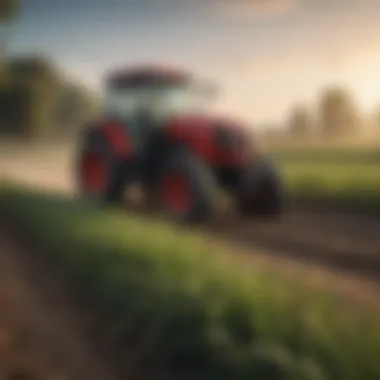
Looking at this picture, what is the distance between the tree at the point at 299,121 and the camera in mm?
1118

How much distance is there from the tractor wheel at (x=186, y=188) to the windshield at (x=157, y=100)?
0.08 m

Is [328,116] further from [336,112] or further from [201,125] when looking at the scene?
[201,125]

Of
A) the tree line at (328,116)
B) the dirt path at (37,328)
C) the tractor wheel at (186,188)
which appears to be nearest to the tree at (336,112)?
the tree line at (328,116)

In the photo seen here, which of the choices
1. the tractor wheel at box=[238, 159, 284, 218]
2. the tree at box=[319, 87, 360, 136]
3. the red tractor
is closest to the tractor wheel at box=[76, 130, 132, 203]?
the red tractor

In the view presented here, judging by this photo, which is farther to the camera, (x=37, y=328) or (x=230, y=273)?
(x=37, y=328)

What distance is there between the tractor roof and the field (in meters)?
0.15

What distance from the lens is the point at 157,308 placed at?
1.23 m

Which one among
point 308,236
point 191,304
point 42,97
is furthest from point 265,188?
point 42,97

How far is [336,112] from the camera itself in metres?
1.12

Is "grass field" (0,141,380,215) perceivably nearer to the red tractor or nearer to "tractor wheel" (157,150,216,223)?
the red tractor

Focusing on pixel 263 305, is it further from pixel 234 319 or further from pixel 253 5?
pixel 253 5

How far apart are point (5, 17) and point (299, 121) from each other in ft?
1.75

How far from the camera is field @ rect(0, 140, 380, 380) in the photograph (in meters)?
1.04

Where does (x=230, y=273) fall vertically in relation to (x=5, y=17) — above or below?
below
